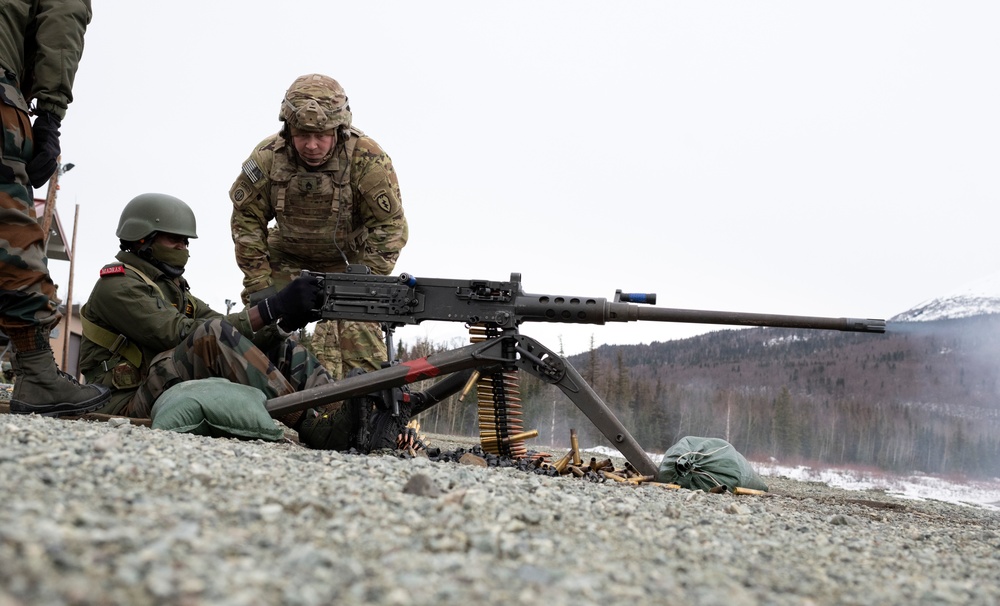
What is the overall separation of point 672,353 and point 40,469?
85.3 feet

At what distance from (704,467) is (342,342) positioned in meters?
3.92

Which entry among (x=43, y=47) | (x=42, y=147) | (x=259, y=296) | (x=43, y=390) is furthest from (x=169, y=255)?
(x=43, y=47)

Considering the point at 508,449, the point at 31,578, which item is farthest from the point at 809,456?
the point at 31,578

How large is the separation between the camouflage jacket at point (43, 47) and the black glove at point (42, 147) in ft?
0.27

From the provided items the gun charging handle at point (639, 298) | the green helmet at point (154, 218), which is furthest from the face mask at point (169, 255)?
the gun charging handle at point (639, 298)

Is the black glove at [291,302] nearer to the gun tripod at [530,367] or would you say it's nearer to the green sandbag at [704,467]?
the gun tripod at [530,367]

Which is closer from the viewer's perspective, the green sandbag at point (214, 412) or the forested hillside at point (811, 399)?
the green sandbag at point (214, 412)

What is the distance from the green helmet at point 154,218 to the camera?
19.9ft

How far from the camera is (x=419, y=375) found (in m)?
5.69

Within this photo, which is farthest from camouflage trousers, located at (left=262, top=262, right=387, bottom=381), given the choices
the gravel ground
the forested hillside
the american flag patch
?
the forested hillside

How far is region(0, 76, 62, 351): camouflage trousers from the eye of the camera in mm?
5105

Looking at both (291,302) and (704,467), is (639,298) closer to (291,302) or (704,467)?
(704,467)

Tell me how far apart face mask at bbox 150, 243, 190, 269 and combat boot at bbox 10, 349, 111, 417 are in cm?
106

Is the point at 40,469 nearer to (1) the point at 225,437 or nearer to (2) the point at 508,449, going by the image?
(1) the point at 225,437
